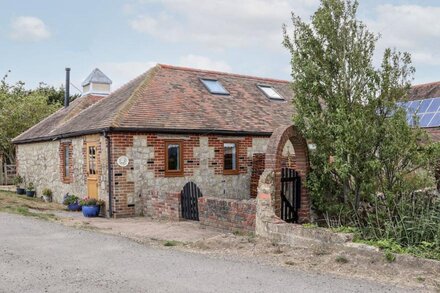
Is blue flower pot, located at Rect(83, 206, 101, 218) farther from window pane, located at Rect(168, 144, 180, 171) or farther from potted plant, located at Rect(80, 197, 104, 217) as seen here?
window pane, located at Rect(168, 144, 180, 171)

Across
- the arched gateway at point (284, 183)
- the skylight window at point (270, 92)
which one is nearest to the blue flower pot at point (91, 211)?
the arched gateway at point (284, 183)

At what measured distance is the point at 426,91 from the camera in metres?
26.5

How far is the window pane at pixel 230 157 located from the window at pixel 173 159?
2.12 metres

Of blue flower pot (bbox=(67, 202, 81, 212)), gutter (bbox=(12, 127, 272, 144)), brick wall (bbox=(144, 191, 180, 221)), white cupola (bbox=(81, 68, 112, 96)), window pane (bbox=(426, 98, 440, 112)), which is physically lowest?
blue flower pot (bbox=(67, 202, 81, 212))

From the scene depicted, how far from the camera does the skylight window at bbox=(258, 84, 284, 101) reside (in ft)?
73.4

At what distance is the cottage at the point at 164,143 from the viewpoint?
1502 cm

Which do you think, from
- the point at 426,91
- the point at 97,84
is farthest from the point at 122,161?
the point at 426,91

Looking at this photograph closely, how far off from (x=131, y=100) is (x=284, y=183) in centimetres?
760

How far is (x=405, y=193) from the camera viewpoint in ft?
32.5

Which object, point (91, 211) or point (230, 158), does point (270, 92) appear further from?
point (91, 211)

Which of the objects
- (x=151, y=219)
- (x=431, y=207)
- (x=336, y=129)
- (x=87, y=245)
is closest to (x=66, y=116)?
(x=151, y=219)

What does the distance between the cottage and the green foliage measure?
442 centimetres

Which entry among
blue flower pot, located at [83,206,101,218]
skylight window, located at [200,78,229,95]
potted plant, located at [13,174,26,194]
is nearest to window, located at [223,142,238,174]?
skylight window, located at [200,78,229,95]

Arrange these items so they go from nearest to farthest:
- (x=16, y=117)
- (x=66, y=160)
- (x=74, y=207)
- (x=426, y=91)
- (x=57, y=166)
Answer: (x=74, y=207) → (x=66, y=160) → (x=57, y=166) → (x=426, y=91) → (x=16, y=117)
